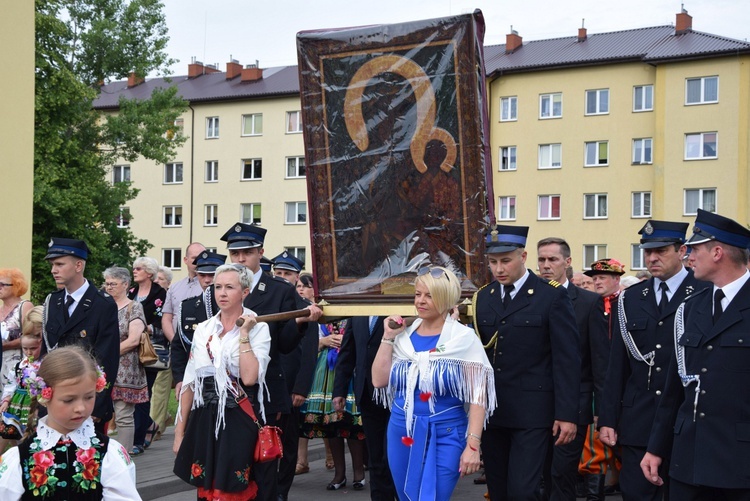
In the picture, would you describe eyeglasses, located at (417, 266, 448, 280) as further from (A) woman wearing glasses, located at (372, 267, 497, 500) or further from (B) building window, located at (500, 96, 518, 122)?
(B) building window, located at (500, 96, 518, 122)

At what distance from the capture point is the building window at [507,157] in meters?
54.0

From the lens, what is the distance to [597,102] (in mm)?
51938

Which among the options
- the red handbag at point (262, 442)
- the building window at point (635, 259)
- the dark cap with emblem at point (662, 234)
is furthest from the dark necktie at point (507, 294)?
the building window at point (635, 259)

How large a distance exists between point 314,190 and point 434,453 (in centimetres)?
217

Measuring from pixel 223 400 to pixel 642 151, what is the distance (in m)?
46.0

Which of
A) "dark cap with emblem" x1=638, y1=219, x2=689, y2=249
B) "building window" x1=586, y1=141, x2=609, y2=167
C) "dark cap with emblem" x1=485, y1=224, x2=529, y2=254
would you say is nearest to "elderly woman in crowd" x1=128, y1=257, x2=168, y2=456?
"dark cap with emblem" x1=485, y1=224, x2=529, y2=254

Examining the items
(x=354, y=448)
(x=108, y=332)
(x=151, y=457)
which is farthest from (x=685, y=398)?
(x=151, y=457)

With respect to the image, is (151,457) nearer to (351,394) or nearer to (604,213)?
(351,394)

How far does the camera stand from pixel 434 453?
21.7 ft

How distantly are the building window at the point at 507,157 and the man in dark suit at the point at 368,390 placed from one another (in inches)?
1777

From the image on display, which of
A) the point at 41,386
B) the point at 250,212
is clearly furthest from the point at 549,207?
the point at 41,386

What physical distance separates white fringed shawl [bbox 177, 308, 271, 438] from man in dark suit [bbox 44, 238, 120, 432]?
44.6 inches

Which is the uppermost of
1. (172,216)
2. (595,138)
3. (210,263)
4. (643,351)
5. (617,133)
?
(617,133)

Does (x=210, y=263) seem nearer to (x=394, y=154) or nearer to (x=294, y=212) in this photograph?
(x=394, y=154)
